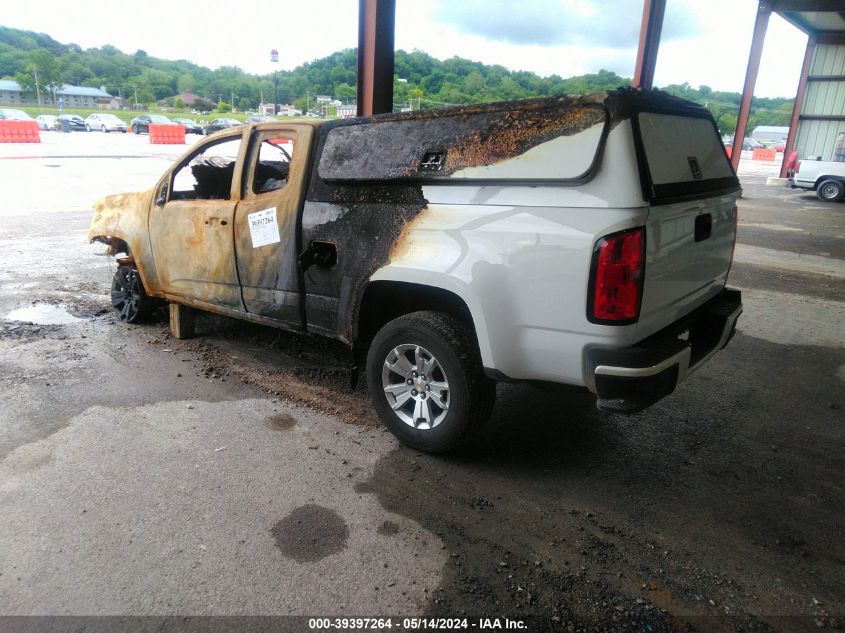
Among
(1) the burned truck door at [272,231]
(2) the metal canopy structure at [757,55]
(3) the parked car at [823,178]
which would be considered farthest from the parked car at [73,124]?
(1) the burned truck door at [272,231]

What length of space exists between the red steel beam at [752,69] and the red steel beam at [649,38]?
1080 centimetres

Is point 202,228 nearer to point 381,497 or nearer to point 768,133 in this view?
point 381,497

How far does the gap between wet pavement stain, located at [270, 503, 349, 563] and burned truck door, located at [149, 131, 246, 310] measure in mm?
2122

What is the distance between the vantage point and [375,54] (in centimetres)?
697

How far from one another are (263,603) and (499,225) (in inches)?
79.1

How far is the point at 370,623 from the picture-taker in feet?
7.49

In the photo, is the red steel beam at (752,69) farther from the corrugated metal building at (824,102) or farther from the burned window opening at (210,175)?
the burned window opening at (210,175)

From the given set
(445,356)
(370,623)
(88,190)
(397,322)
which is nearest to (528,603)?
(370,623)

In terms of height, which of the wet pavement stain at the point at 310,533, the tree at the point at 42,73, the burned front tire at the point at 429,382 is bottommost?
the wet pavement stain at the point at 310,533

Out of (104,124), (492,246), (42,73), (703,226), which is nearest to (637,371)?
(492,246)

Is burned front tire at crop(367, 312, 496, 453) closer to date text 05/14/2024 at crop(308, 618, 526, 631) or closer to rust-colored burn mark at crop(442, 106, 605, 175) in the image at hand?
rust-colored burn mark at crop(442, 106, 605, 175)

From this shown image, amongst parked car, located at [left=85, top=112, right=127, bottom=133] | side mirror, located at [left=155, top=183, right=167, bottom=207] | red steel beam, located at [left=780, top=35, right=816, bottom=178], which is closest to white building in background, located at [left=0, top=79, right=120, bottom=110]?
parked car, located at [left=85, top=112, right=127, bottom=133]

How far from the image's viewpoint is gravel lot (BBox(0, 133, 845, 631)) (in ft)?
7.89

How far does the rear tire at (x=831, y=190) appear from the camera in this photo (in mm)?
19078
